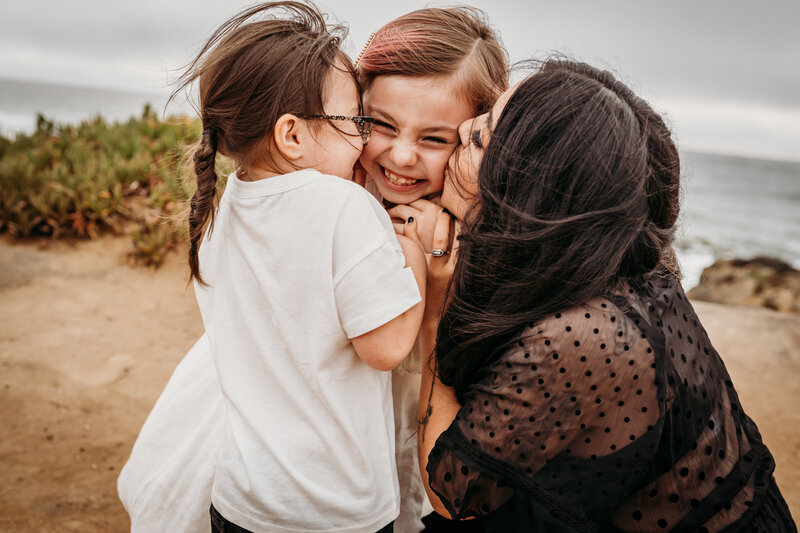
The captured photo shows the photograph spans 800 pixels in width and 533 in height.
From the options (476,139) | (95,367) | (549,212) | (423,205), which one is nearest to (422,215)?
(423,205)

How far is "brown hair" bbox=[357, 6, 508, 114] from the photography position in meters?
2.18

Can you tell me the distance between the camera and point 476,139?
75.1 inches

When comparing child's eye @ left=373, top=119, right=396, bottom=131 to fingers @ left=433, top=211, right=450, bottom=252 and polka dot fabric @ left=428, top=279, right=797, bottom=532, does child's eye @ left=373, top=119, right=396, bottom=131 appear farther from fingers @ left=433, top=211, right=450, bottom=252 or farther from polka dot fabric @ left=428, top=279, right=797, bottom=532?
polka dot fabric @ left=428, top=279, right=797, bottom=532

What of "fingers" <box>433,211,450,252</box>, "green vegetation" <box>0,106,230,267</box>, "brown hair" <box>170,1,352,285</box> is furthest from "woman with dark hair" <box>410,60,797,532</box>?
"green vegetation" <box>0,106,230,267</box>

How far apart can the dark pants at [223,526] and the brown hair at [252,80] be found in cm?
79

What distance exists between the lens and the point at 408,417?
7.15ft

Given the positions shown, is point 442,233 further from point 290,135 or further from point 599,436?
point 599,436

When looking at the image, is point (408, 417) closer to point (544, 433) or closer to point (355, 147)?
point (544, 433)

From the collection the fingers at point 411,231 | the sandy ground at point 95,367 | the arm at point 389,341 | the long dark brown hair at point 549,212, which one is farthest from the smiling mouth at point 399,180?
the sandy ground at point 95,367

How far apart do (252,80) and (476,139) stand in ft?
2.35

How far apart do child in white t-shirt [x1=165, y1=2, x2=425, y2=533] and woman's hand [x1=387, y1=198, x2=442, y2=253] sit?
0.22 meters

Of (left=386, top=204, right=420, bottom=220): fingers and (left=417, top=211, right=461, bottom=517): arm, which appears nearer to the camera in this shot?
(left=417, top=211, right=461, bottom=517): arm

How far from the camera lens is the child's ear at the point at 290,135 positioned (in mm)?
1684

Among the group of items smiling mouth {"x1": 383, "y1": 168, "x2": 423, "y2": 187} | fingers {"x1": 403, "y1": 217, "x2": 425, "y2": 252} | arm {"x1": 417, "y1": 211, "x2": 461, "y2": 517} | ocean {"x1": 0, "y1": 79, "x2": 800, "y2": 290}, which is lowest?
ocean {"x1": 0, "y1": 79, "x2": 800, "y2": 290}
